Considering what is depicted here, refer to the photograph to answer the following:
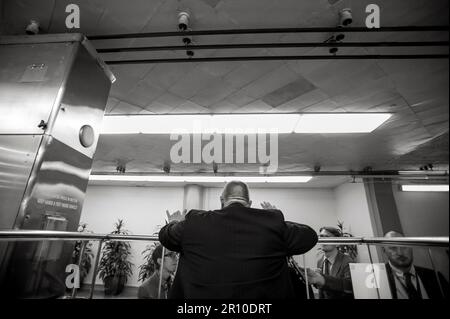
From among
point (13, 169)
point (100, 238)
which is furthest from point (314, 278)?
point (13, 169)

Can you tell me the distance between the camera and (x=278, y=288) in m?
1.35

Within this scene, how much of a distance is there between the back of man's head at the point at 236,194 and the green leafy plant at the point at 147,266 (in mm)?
7018

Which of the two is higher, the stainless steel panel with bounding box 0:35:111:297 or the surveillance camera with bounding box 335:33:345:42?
the surveillance camera with bounding box 335:33:345:42

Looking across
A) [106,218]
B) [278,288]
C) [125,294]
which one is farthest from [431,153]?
[106,218]

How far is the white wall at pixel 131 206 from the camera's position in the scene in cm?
980

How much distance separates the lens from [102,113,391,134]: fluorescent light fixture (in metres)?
4.25

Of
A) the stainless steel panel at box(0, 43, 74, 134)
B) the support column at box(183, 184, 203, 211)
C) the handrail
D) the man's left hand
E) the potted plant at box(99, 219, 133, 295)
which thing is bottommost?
the potted plant at box(99, 219, 133, 295)

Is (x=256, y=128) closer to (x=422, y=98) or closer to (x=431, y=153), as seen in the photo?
(x=422, y=98)

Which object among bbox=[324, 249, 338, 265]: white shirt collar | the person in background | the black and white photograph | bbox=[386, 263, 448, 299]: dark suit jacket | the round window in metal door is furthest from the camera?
bbox=[324, 249, 338, 265]: white shirt collar

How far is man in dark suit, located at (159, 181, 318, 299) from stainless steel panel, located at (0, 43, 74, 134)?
1.48 meters

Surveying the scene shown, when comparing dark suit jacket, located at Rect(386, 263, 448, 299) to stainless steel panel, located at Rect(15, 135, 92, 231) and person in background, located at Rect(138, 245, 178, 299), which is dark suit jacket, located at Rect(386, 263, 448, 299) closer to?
person in background, located at Rect(138, 245, 178, 299)

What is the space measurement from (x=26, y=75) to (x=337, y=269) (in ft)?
13.5

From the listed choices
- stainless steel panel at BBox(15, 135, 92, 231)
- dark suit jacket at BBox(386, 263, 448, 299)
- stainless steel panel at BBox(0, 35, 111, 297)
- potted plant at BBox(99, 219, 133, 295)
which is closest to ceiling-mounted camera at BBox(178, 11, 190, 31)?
stainless steel panel at BBox(0, 35, 111, 297)

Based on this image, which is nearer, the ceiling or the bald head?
the ceiling
